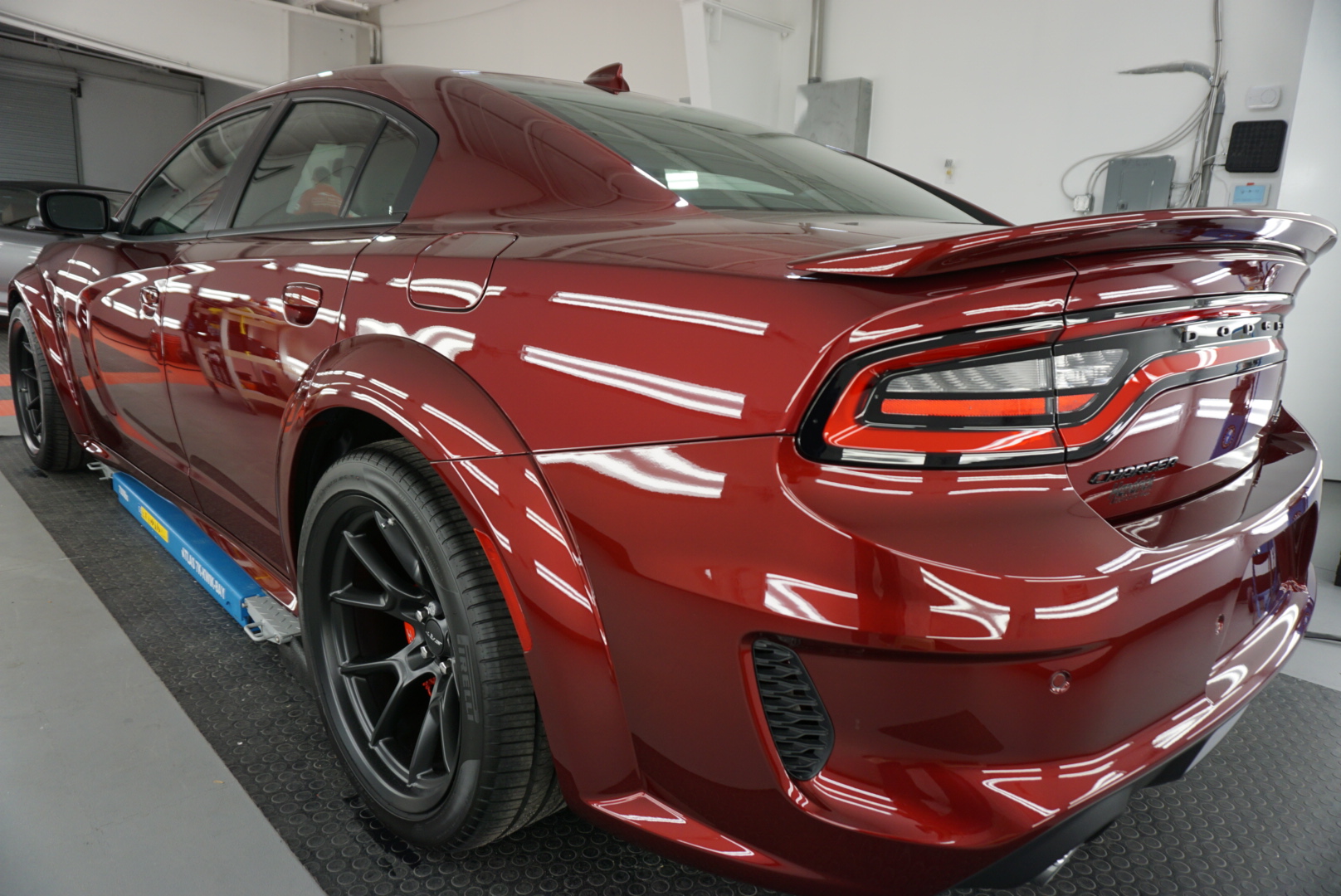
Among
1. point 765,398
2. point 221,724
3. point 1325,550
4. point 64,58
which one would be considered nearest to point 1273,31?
point 1325,550

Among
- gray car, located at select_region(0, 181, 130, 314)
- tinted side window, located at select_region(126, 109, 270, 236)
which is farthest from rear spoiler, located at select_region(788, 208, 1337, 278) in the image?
gray car, located at select_region(0, 181, 130, 314)

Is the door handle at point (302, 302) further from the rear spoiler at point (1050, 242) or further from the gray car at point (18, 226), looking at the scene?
the gray car at point (18, 226)

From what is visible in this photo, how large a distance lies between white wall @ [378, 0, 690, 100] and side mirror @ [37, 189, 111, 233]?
380cm

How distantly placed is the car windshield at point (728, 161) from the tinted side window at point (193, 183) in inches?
31.7

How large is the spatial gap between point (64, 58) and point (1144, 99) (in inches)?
577

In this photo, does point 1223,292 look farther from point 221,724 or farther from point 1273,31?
point 1273,31

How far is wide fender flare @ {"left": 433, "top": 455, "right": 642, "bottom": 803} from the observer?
965 millimetres

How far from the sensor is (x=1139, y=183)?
14.5ft

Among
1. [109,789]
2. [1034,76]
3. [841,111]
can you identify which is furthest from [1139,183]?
[109,789]

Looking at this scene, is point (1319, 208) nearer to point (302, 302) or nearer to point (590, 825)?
point (590, 825)

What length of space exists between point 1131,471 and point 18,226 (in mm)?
8127

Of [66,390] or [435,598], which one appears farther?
[66,390]

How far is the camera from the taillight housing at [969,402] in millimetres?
770

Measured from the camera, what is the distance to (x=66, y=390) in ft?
8.58
